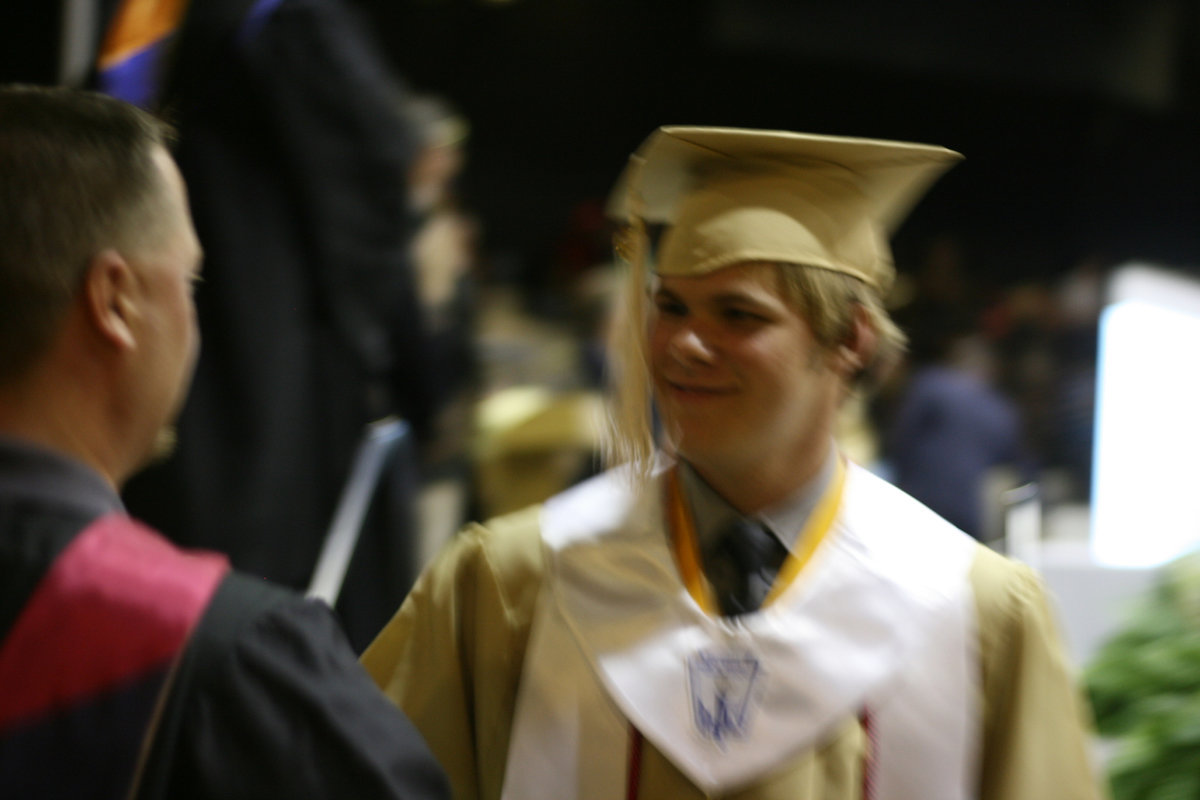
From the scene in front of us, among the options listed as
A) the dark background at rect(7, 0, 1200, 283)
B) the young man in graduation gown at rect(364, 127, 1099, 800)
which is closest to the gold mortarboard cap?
the young man in graduation gown at rect(364, 127, 1099, 800)

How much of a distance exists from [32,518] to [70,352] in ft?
0.49

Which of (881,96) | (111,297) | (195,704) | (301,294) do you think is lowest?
(881,96)

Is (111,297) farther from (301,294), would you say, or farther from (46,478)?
(301,294)

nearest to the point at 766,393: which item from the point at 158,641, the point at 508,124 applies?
the point at 158,641

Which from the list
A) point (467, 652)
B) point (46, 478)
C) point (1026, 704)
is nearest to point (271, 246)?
point (467, 652)

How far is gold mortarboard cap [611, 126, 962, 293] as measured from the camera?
138 centimetres

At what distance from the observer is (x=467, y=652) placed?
57.0 inches

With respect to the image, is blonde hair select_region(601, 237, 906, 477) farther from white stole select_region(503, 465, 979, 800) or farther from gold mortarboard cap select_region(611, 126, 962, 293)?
white stole select_region(503, 465, 979, 800)

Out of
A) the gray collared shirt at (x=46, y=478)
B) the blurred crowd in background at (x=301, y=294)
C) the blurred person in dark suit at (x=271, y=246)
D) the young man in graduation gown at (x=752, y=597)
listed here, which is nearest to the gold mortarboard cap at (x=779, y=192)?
the young man in graduation gown at (x=752, y=597)

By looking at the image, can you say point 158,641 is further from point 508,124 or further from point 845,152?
point 508,124

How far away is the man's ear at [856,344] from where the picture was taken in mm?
1442

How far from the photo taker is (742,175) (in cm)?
144

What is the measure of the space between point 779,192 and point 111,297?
73 cm

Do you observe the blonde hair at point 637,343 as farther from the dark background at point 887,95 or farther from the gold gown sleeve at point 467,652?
the dark background at point 887,95
